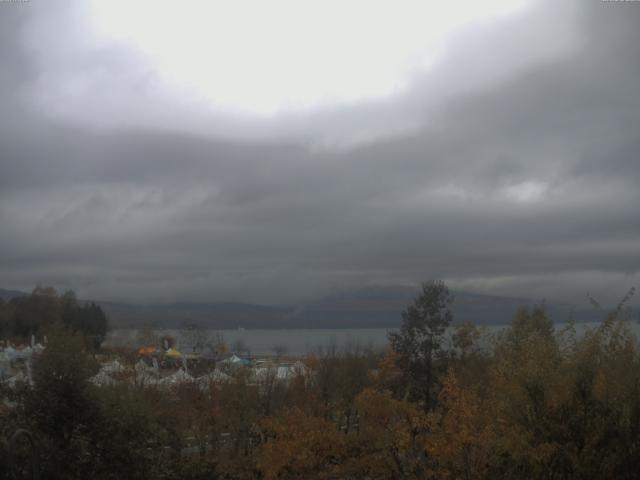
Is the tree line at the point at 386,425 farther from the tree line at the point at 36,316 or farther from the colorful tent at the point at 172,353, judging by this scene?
the tree line at the point at 36,316

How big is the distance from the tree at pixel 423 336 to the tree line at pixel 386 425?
1.98 m

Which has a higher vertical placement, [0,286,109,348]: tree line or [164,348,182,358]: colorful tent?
[0,286,109,348]: tree line

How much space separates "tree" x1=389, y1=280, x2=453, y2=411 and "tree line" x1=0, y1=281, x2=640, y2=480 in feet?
6.49

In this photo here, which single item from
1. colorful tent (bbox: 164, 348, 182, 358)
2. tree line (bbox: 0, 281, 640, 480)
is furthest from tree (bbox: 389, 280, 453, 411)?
colorful tent (bbox: 164, 348, 182, 358)

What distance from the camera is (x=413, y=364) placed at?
3438cm

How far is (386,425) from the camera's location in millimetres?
24562

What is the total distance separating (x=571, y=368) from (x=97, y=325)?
8609 centimetres

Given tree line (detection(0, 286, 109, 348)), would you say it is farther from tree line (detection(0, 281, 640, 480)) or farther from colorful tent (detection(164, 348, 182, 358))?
tree line (detection(0, 281, 640, 480))

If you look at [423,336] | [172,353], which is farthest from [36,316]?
[423,336]

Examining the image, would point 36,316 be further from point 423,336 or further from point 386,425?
point 386,425

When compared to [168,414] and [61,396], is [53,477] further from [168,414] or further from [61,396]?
[168,414]

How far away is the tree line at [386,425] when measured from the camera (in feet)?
56.6

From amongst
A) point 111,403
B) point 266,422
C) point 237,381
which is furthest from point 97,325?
point 111,403

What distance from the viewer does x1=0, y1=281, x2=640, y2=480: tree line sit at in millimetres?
17250
